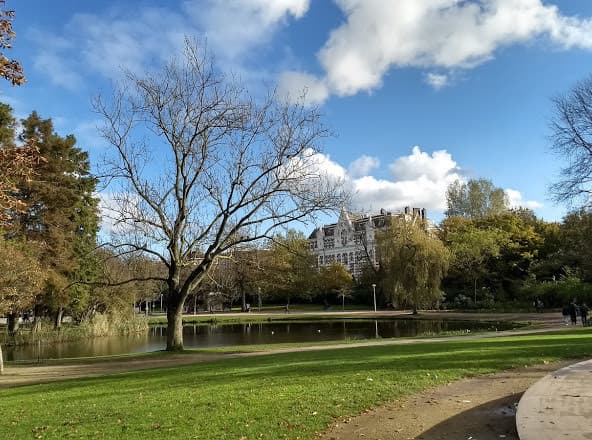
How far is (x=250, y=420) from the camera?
741cm

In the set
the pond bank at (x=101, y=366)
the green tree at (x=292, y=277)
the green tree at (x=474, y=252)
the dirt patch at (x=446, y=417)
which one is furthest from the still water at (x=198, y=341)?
the green tree at (x=292, y=277)

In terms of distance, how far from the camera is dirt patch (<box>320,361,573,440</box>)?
6738mm

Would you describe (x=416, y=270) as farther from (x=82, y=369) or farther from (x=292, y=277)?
(x=82, y=369)

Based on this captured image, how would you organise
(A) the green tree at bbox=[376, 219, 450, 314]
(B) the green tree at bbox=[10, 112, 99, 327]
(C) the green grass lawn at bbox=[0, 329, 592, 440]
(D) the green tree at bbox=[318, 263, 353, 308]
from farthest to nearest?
(D) the green tree at bbox=[318, 263, 353, 308] < (A) the green tree at bbox=[376, 219, 450, 314] < (B) the green tree at bbox=[10, 112, 99, 327] < (C) the green grass lawn at bbox=[0, 329, 592, 440]

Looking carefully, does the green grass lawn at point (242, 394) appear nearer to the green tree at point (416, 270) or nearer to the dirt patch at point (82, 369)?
the dirt patch at point (82, 369)

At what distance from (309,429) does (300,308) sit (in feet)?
240

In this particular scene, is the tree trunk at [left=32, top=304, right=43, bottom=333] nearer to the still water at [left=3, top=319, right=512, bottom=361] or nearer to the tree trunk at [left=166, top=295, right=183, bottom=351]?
the still water at [left=3, top=319, right=512, bottom=361]

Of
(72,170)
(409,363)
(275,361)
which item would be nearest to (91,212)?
(72,170)

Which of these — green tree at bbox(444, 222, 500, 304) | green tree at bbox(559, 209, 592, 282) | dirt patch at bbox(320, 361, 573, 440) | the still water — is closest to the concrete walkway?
dirt patch at bbox(320, 361, 573, 440)

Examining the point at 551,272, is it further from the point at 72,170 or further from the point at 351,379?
the point at 351,379

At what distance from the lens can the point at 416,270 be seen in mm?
47312

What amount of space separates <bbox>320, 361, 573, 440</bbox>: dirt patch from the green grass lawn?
36 centimetres

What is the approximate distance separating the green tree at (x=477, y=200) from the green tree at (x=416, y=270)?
3361cm

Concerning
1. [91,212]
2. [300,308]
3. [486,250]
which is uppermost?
[91,212]
